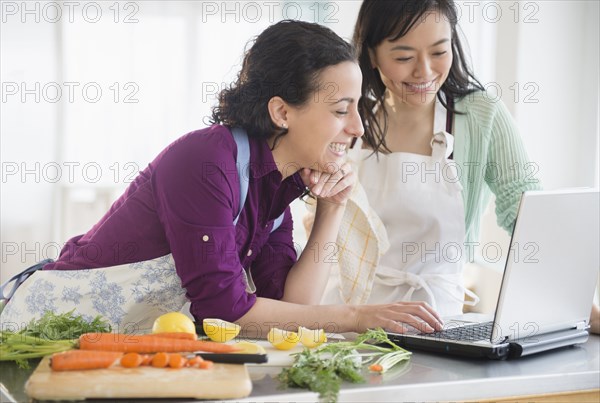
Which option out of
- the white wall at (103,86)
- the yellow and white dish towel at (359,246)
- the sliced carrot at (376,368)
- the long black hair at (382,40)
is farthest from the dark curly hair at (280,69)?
the white wall at (103,86)

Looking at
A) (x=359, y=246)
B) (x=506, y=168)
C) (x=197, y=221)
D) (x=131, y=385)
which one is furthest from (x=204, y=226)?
(x=506, y=168)

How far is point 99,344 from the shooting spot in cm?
137

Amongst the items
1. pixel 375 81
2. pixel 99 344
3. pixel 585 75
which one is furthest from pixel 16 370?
pixel 585 75

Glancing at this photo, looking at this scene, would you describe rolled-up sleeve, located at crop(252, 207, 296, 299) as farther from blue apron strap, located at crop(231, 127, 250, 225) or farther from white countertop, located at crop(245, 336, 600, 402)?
white countertop, located at crop(245, 336, 600, 402)

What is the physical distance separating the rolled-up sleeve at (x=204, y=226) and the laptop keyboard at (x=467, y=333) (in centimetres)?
39

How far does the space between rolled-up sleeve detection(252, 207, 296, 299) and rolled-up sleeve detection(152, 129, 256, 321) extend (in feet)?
0.91

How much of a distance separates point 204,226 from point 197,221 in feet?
0.06

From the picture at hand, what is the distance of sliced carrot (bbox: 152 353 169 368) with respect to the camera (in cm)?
129

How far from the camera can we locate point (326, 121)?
1.83 m

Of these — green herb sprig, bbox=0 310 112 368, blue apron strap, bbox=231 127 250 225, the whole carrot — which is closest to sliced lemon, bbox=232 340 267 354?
the whole carrot

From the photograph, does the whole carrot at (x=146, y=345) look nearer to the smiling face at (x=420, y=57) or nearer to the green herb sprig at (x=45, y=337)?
the green herb sprig at (x=45, y=337)

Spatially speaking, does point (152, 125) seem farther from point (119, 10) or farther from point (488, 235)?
point (488, 235)

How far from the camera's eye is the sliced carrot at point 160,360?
51.0 inches

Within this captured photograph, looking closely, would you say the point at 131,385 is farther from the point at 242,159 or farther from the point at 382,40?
the point at 382,40
